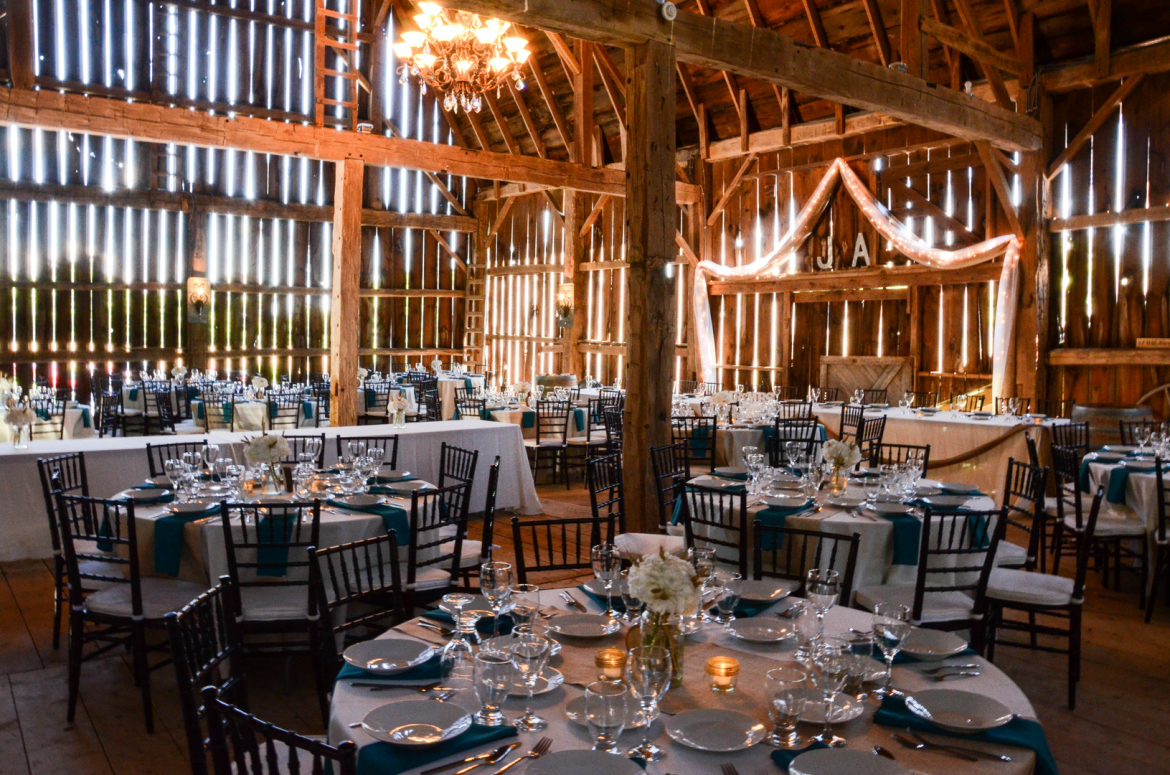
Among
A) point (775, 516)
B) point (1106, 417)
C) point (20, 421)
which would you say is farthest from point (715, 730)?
point (1106, 417)

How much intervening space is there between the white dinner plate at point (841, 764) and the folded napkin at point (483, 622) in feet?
3.36

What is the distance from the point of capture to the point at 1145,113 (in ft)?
31.6

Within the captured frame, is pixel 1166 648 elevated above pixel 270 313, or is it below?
below

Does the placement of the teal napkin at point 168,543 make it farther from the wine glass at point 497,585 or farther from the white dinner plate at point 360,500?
the wine glass at point 497,585

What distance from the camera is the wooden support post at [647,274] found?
6.03m

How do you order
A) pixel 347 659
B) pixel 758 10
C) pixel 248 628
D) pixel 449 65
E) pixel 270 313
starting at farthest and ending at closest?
1. pixel 270 313
2. pixel 758 10
3. pixel 449 65
4. pixel 248 628
5. pixel 347 659

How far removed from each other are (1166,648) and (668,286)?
356 centimetres

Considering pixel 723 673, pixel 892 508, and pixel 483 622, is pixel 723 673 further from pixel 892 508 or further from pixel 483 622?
pixel 892 508

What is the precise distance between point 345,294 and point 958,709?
9062 millimetres

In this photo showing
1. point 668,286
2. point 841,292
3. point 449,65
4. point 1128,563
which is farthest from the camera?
point 841,292

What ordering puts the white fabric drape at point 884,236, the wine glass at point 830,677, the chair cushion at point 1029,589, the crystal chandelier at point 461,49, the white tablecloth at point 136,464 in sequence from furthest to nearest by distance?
1. the white fabric drape at point 884,236
2. the crystal chandelier at point 461,49
3. the white tablecloth at point 136,464
4. the chair cushion at point 1029,589
5. the wine glass at point 830,677

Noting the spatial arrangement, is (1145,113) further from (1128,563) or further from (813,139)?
(1128,563)

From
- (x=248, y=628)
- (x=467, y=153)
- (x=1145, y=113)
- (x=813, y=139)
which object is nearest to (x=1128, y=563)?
(x=1145, y=113)

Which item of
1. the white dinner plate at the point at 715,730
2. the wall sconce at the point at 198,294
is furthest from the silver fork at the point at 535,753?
the wall sconce at the point at 198,294
